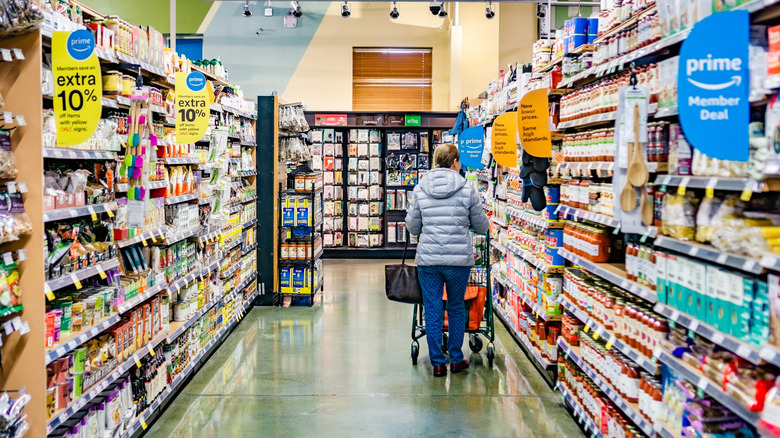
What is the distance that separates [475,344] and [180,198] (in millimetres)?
3053

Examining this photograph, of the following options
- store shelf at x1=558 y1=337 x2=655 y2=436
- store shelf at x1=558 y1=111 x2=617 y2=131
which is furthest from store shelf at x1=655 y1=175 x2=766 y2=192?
store shelf at x1=558 y1=337 x2=655 y2=436

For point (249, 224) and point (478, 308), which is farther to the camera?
point (249, 224)

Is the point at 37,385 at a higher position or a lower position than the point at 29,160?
lower

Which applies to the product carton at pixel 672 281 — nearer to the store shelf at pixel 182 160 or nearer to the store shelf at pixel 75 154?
the store shelf at pixel 75 154

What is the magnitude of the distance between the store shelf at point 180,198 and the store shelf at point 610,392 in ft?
10.2

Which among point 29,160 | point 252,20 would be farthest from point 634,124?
point 252,20

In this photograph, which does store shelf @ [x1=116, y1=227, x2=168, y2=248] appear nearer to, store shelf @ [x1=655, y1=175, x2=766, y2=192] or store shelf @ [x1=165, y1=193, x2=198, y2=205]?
store shelf @ [x1=165, y1=193, x2=198, y2=205]

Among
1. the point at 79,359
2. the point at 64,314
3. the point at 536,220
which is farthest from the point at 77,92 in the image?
the point at 536,220

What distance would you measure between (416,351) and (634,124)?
3479 mm

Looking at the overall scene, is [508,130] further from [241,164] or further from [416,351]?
[241,164]

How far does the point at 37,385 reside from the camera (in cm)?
341

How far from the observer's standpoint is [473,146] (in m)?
8.43

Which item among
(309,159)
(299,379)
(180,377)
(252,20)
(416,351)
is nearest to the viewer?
(180,377)

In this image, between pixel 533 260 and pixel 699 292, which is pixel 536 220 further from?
pixel 699 292
